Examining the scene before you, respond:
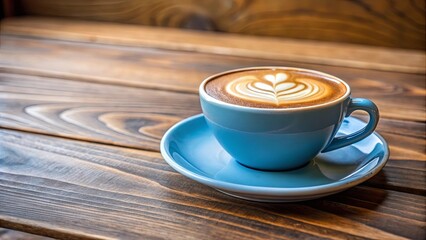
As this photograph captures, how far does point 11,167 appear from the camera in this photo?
565 millimetres

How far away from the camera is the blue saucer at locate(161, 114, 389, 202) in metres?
0.47

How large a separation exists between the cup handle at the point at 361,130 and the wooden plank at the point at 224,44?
1.49 ft

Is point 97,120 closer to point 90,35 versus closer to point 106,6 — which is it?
point 90,35

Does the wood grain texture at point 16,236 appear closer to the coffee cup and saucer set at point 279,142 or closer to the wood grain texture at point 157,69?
the coffee cup and saucer set at point 279,142

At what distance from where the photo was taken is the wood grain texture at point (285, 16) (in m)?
1.17

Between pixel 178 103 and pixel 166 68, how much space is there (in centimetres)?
20

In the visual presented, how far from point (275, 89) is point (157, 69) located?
0.45m

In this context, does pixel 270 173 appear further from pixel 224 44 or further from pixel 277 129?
pixel 224 44

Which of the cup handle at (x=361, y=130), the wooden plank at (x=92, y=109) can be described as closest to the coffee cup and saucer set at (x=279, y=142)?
the cup handle at (x=361, y=130)

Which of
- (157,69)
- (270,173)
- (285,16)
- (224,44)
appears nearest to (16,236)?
(270,173)

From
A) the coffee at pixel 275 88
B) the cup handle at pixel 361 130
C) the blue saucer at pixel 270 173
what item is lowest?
the blue saucer at pixel 270 173

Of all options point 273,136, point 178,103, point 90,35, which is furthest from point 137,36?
point 273,136

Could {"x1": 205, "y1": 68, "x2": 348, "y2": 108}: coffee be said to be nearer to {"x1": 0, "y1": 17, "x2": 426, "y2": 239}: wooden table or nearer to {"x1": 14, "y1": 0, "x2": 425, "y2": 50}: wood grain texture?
{"x1": 0, "y1": 17, "x2": 426, "y2": 239}: wooden table

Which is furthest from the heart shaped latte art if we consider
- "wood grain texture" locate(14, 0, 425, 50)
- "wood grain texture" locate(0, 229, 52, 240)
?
"wood grain texture" locate(14, 0, 425, 50)
